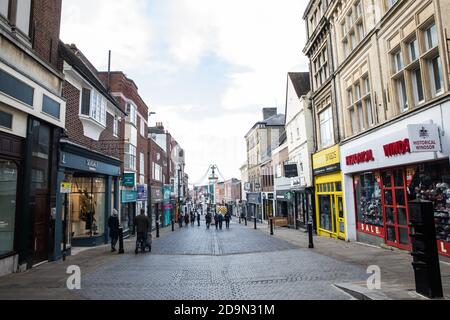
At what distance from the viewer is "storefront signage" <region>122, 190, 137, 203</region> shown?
21.8 meters

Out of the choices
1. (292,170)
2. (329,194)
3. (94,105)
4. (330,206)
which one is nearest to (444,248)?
(330,206)

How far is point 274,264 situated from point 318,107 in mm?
13571

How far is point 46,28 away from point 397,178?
1334 centimetres

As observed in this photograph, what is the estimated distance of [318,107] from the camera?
21453 mm

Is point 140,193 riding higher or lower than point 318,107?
lower

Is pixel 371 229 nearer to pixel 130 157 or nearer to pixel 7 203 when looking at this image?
pixel 7 203

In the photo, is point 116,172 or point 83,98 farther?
point 116,172

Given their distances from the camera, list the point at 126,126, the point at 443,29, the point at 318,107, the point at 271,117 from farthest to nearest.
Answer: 1. the point at 271,117
2. the point at 126,126
3. the point at 318,107
4. the point at 443,29

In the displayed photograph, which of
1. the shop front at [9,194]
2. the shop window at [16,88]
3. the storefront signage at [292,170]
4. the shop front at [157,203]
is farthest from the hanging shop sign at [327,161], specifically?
the shop front at [157,203]

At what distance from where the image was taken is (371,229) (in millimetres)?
14430

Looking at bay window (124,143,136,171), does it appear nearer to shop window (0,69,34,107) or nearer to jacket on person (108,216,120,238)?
jacket on person (108,216,120,238)

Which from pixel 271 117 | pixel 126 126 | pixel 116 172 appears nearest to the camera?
pixel 116 172
